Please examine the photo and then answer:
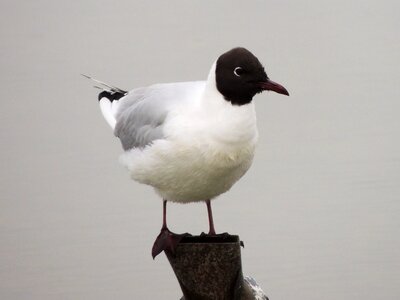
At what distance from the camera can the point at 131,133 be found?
4.34m

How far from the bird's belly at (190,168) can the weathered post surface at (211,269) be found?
20 centimetres

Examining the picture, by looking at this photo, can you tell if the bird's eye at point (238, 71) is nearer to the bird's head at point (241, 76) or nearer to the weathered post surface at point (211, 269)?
the bird's head at point (241, 76)

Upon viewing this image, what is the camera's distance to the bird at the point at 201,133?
377cm

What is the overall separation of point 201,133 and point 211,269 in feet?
1.58

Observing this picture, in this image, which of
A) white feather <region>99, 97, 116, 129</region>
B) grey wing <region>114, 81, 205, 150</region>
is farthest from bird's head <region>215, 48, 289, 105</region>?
white feather <region>99, 97, 116, 129</region>

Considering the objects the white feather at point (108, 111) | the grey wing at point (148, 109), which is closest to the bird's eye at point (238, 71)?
the grey wing at point (148, 109)

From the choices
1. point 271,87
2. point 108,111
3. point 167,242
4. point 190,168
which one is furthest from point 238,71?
point 108,111

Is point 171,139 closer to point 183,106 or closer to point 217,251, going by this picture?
point 183,106

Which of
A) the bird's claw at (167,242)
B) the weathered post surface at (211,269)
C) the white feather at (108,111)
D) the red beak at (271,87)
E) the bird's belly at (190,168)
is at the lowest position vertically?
the weathered post surface at (211,269)

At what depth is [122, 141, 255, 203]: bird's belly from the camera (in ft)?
12.7

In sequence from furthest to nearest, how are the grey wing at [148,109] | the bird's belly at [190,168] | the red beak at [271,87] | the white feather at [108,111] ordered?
the white feather at [108,111]
the grey wing at [148,109]
the bird's belly at [190,168]
the red beak at [271,87]

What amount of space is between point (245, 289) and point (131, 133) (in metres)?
0.84

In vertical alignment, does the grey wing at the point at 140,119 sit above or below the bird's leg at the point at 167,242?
above

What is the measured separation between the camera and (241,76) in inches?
148
